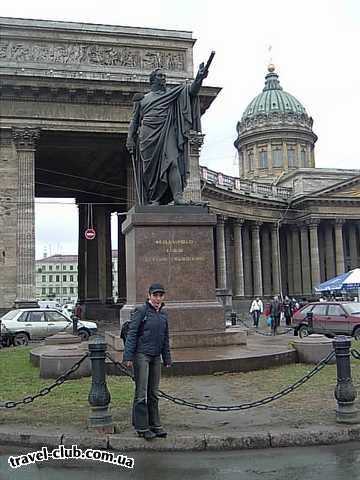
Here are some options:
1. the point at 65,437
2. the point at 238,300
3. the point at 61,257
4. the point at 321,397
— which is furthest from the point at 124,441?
the point at 61,257

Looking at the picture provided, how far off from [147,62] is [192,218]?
85.4 ft

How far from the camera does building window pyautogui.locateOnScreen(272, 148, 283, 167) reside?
88938 mm

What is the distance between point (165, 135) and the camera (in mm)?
12578

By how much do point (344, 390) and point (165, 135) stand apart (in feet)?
23.1

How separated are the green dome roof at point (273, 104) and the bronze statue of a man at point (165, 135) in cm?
8228

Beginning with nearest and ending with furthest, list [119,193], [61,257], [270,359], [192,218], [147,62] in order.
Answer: [270,359], [192,218], [147,62], [119,193], [61,257]

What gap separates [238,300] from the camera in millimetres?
62625

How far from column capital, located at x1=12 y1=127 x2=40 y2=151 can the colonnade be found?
32320 mm

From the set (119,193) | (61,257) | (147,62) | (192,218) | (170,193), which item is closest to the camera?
(192,218)

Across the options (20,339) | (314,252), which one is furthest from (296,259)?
(20,339)

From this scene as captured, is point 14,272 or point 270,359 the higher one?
point 14,272

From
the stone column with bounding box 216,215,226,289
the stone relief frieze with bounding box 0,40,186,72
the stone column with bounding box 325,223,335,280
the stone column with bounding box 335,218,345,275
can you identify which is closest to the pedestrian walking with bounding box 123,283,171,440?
the stone relief frieze with bounding box 0,40,186,72

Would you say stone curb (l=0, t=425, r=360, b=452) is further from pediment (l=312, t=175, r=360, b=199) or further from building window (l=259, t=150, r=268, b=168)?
building window (l=259, t=150, r=268, b=168)

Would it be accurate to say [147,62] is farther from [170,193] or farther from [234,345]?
[234,345]
